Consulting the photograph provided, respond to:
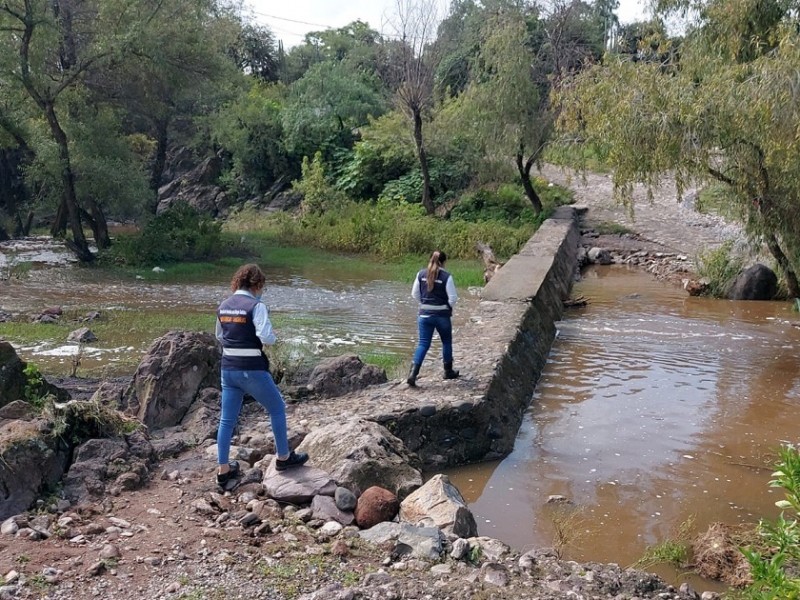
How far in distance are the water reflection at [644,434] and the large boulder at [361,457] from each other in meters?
0.79

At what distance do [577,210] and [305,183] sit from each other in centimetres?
941

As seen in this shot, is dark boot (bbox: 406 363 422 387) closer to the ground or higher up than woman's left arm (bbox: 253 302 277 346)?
closer to the ground

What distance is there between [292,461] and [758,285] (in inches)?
518

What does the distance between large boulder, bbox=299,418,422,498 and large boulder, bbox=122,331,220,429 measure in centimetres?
174

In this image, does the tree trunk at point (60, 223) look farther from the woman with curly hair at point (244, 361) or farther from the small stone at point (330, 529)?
the small stone at point (330, 529)

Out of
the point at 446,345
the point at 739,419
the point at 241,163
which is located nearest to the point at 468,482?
the point at 446,345

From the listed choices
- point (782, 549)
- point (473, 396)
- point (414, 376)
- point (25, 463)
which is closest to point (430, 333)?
point (414, 376)

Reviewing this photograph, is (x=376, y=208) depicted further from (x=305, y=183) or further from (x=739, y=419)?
(x=739, y=419)

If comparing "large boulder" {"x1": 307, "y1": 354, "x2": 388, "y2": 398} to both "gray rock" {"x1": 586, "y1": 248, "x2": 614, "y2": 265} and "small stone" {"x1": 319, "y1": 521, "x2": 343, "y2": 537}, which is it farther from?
"gray rock" {"x1": 586, "y1": 248, "x2": 614, "y2": 265}

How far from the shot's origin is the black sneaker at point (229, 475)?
5.92 metres

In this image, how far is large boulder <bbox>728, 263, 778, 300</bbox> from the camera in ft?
53.4

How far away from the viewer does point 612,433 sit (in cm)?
842

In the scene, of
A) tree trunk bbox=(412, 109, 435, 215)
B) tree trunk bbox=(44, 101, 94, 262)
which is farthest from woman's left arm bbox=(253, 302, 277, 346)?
tree trunk bbox=(412, 109, 435, 215)

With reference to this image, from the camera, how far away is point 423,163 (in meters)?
26.3
